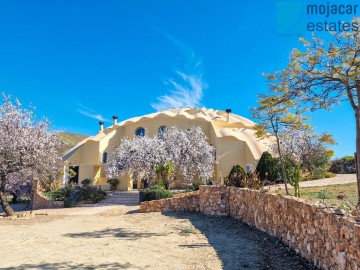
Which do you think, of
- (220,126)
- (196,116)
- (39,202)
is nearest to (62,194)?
(39,202)

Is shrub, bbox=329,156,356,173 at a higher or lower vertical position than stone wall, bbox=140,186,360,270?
higher

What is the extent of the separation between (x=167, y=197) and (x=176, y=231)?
284 inches

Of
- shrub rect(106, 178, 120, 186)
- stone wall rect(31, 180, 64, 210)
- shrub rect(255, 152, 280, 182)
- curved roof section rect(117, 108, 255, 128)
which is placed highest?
curved roof section rect(117, 108, 255, 128)

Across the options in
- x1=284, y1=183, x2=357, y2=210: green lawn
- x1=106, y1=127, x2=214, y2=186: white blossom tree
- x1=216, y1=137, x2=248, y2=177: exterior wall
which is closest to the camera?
x1=284, y1=183, x2=357, y2=210: green lawn

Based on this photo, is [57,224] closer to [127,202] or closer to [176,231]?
[176,231]

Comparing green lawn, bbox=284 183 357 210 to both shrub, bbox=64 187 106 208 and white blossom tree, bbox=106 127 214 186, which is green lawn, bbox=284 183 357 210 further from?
shrub, bbox=64 187 106 208

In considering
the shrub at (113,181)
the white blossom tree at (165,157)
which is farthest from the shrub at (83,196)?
the shrub at (113,181)

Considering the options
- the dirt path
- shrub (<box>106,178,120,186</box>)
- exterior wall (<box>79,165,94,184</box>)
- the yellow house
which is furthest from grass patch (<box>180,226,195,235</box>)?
exterior wall (<box>79,165,94,184</box>)

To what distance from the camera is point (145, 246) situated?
872 cm

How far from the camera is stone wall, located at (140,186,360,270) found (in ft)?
15.9

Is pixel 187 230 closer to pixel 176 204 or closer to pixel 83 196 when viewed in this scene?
pixel 176 204

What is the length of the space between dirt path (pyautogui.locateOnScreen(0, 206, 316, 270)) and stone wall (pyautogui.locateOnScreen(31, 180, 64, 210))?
8619mm

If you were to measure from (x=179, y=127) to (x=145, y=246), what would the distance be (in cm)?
2337

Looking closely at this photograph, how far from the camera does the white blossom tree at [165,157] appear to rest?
79.6ft
